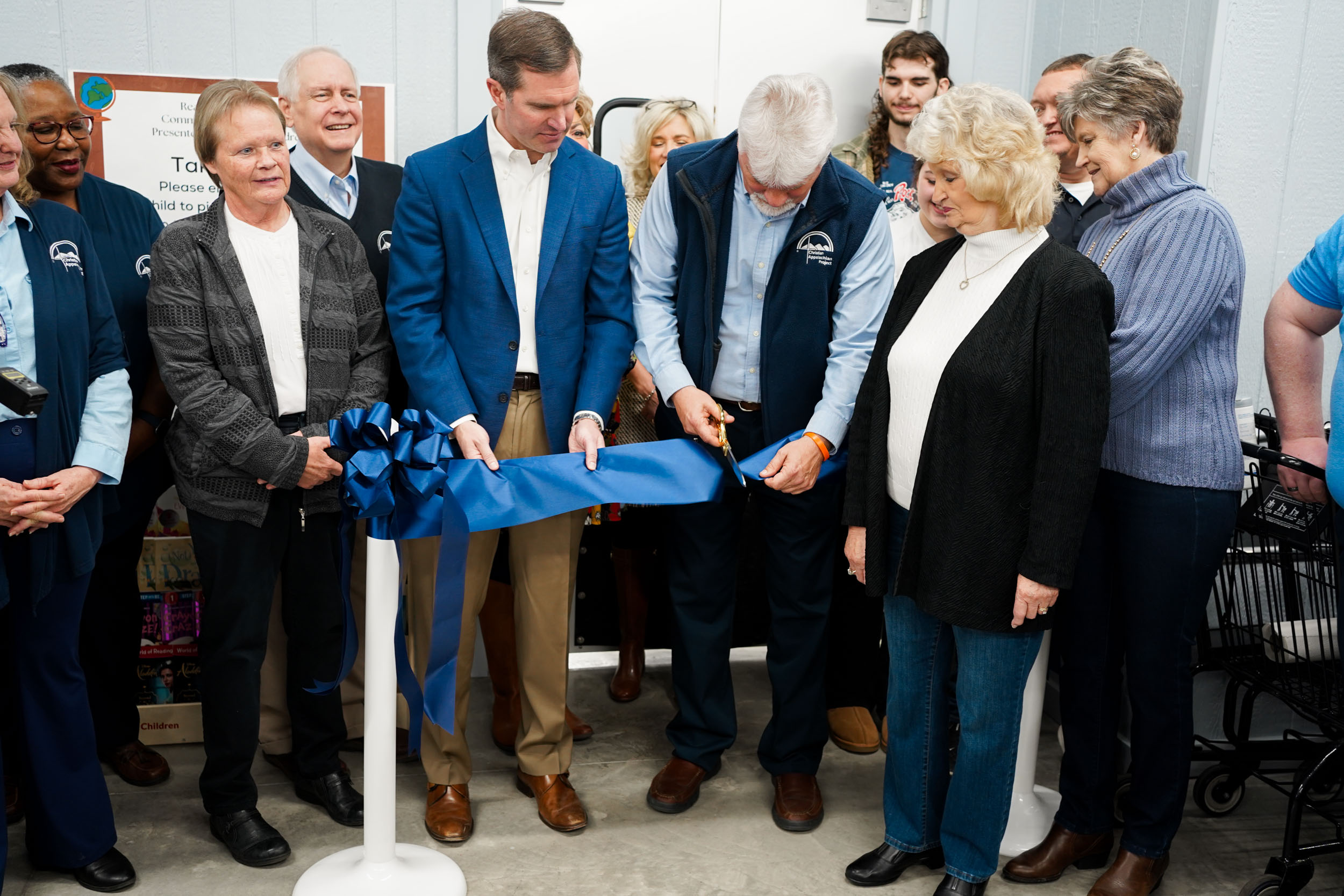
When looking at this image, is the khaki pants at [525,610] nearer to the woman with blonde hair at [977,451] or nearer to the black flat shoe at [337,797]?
the black flat shoe at [337,797]

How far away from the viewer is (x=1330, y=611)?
269 cm

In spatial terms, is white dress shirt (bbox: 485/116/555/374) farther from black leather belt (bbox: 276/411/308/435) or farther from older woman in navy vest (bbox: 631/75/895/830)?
black leather belt (bbox: 276/411/308/435)

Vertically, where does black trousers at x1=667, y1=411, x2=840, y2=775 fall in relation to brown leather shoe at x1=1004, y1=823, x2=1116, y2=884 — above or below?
above

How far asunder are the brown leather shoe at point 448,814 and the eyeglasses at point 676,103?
226 centimetres

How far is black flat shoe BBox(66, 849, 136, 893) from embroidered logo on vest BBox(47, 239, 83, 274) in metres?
1.40

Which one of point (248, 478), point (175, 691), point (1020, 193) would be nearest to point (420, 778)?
point (175, 691)

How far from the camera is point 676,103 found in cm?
372

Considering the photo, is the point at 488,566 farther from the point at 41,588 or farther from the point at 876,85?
the point at 876,85

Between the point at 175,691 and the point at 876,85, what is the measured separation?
10.7 feet

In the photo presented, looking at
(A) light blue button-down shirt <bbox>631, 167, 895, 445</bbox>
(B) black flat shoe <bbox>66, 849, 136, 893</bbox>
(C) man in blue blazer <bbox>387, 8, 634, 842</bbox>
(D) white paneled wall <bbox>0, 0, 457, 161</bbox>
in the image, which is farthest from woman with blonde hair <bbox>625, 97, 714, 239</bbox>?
(B) black flat shoe <bbox>66, 849, 136, 893</bbox>

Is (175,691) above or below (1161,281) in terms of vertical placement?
below

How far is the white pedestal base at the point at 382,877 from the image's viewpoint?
2553mm

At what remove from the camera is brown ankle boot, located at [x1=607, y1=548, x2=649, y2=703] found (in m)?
3.84

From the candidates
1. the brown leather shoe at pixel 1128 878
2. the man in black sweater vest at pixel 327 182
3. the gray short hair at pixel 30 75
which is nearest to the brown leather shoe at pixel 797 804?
the brown leather shoe at pixel 1128 878
